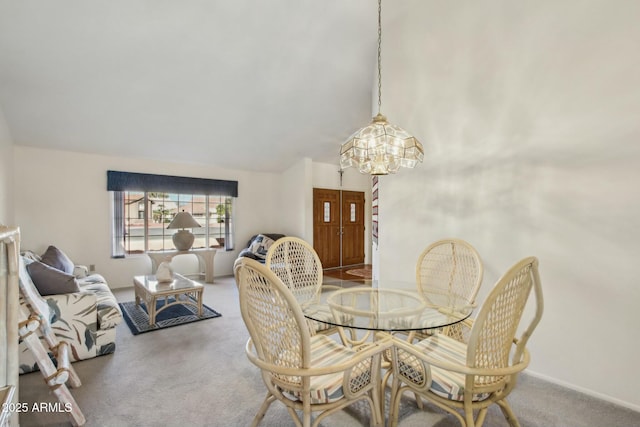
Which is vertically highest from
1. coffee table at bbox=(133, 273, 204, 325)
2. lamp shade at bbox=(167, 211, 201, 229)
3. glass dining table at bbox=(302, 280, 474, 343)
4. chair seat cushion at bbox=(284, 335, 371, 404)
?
lamp shade at bbox=(167, 211, 201, 229)

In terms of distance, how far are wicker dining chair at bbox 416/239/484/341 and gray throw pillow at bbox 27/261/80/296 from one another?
2.72 m

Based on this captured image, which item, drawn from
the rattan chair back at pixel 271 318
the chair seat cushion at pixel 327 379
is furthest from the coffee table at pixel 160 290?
the rattan chair back at pixel 271 318

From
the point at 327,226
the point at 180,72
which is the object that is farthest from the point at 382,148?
the point at 327,226

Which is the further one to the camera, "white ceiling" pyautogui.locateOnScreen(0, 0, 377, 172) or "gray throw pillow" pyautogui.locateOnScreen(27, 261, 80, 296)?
"white ceiling" pyautogui.locateOnScreen(0, 0, 377, 172)

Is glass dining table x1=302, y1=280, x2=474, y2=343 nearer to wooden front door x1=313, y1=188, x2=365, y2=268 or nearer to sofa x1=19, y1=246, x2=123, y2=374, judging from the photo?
sofa x1=19, y1=246, x2=123, y2=374

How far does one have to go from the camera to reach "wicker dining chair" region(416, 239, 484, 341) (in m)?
2.16

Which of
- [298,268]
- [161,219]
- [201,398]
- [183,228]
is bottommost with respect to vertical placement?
[201,398]

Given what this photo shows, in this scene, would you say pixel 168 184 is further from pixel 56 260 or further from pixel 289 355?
pixel 289 355

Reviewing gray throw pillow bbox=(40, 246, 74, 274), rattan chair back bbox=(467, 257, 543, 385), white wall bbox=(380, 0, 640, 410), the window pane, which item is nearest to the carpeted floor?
white wall bbox=(380, 0, 640, 410)

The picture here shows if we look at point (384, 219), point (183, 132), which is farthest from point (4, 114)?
point (384, 219)

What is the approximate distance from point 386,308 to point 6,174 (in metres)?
4.60

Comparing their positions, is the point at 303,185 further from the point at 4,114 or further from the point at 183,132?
the point at 4,114

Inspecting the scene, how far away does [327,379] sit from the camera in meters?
1.46

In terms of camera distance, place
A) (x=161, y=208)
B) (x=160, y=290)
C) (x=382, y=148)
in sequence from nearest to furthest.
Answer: (x=382, y=148) → (x=160, y=290) → (x=161, y=208)
